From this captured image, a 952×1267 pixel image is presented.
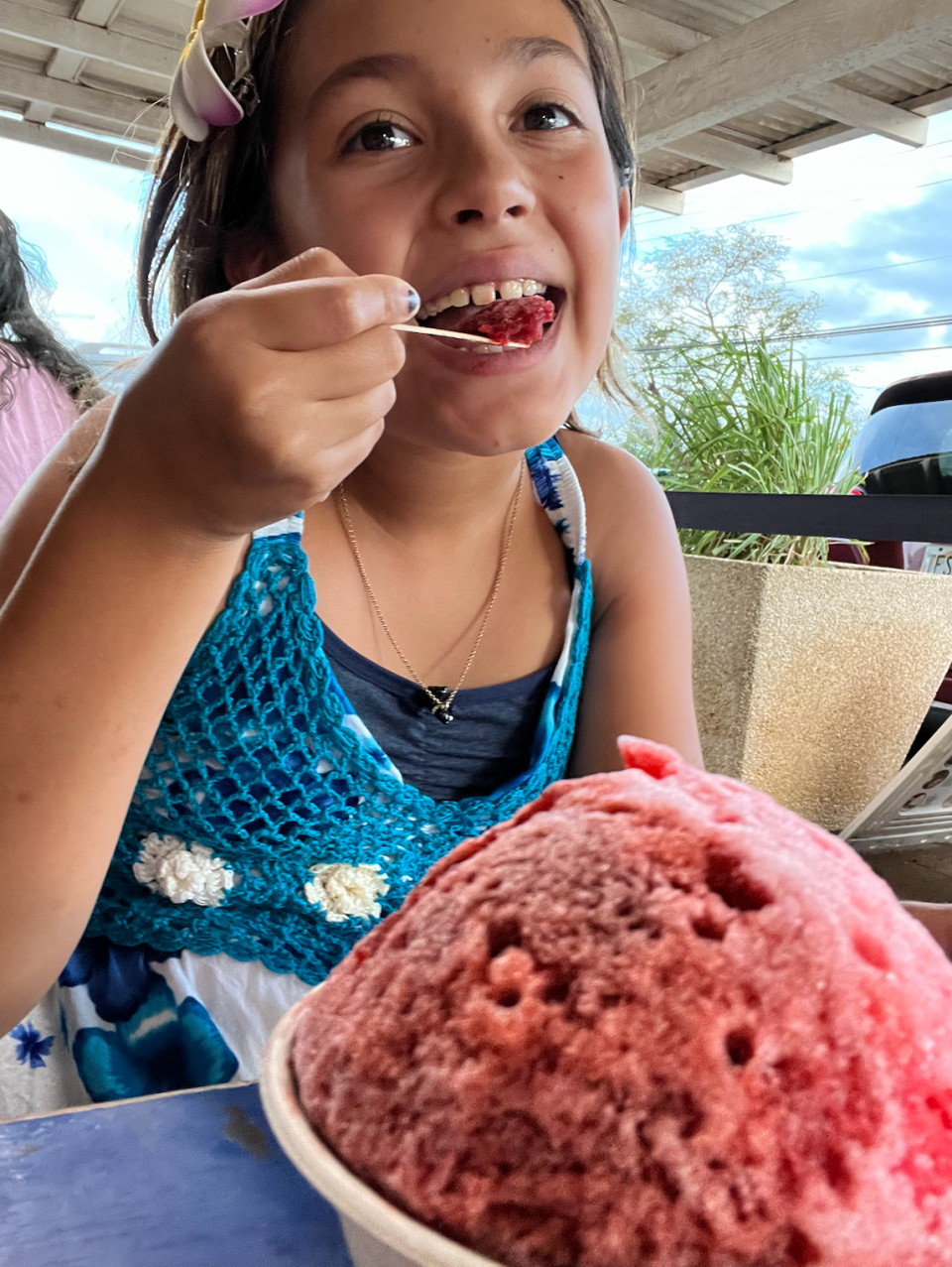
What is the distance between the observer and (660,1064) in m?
0.23

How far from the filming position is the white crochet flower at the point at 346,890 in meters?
0.72

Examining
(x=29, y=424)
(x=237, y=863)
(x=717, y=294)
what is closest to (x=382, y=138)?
(x=237, y=863)

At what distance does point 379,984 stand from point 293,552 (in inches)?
19.9

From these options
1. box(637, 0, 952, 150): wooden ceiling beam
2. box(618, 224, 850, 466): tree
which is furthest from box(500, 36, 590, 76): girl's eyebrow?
box(637, 0, 952, 150): wooden ceiling beam

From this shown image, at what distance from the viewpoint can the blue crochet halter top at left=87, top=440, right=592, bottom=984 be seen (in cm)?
72

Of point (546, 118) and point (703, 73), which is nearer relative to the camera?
point (546, 118)

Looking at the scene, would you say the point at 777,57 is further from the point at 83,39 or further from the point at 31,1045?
the point at 31,1045

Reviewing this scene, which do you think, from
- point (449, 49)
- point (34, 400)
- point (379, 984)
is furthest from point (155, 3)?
point (379, 984)

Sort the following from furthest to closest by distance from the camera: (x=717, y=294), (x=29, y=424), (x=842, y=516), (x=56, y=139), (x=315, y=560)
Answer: (x=56, y=139)
(x=717, y=294)
(x=29, y=424)
(x=842, y=516)
(x=315, y=560)

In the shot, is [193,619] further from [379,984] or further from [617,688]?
[617,688]

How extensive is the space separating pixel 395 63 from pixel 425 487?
314 millimetres


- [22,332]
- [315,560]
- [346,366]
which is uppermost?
[22,332]

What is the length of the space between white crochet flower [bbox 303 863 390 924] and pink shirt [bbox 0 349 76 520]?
4.08ft

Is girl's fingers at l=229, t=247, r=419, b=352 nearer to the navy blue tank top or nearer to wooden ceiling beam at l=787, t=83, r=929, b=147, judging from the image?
the navy blue tank top
